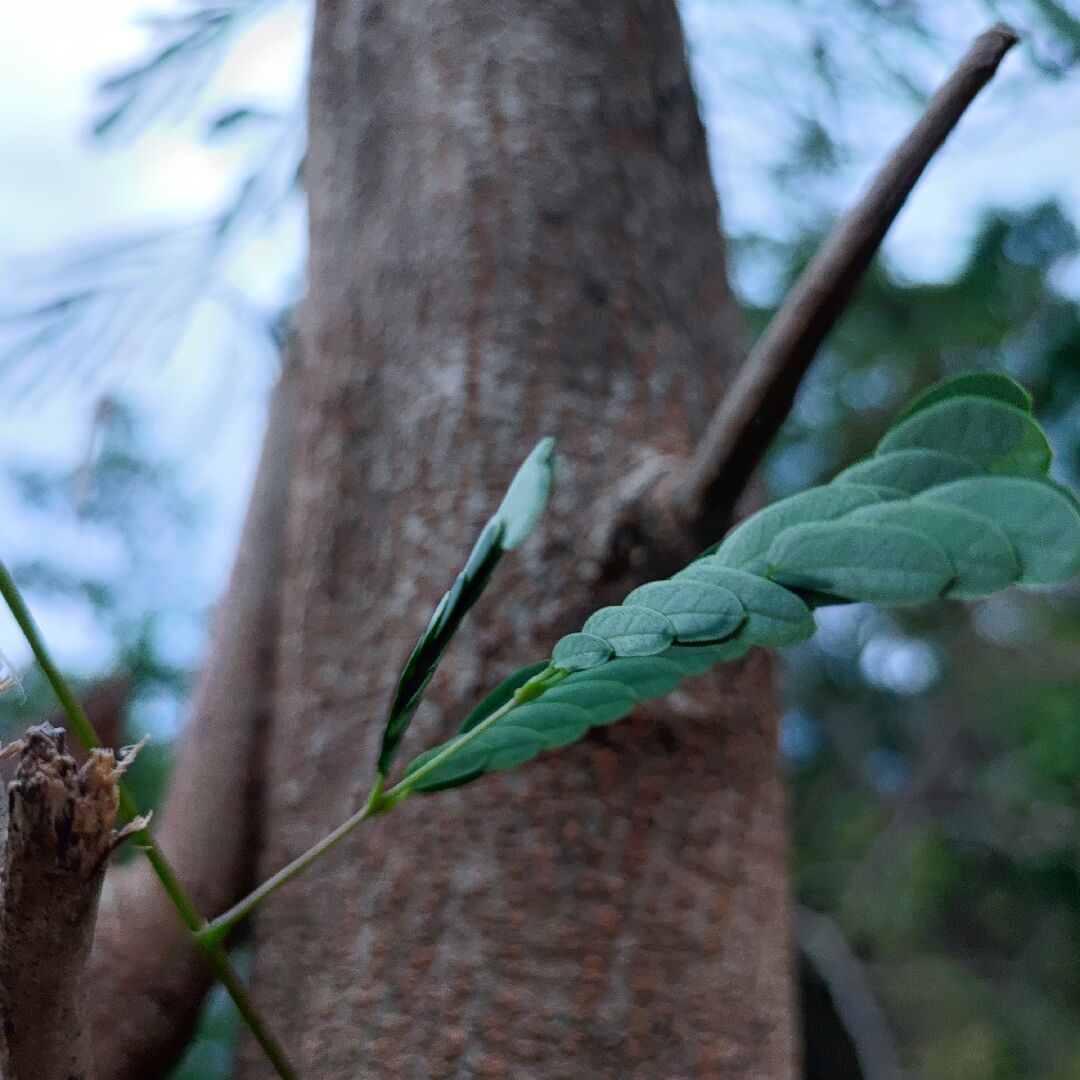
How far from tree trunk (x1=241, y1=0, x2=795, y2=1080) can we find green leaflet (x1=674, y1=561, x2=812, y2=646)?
0.19m

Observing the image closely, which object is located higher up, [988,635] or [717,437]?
[717,437]

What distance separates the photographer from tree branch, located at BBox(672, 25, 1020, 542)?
1.02 ft

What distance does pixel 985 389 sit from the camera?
22 centimetres

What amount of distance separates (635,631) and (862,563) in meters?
0.05

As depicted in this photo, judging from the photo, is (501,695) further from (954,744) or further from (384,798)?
(954,744)

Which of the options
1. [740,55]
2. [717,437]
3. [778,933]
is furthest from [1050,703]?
[717,437]

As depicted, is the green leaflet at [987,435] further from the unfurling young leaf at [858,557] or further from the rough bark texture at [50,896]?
the rough bark texture at [50,896]

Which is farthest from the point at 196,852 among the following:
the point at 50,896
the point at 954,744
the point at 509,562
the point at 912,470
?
the point at 954,744

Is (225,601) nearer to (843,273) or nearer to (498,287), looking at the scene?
(498,287)

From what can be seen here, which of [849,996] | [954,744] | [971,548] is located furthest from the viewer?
[954,744]

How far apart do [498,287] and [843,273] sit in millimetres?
210

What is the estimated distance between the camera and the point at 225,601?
660 millimetres

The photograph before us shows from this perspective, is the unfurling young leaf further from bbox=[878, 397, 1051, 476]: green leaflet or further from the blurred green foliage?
the blurred green foliage

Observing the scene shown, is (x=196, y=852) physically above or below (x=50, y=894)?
below
